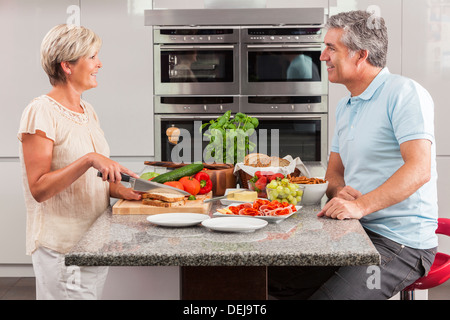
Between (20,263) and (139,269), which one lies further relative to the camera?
(20,263)

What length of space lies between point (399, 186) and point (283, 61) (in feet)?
7.35

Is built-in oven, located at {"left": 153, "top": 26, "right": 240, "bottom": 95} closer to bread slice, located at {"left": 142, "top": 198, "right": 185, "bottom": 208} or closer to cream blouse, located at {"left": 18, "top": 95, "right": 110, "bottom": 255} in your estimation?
cream blouse, located at {"left": 18, "top": 95, "right": 110, "bottom": 255}

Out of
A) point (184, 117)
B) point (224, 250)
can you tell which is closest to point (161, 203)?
point (224, 250)

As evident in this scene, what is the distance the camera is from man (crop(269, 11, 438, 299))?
185 centimetres

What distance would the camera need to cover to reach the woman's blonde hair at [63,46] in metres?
2.01

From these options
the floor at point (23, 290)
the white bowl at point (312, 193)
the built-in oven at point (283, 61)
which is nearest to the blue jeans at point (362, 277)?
the white bowl at point (312, 193)

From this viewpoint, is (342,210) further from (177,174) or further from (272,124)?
(272,124)

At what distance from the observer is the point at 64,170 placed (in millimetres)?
1871

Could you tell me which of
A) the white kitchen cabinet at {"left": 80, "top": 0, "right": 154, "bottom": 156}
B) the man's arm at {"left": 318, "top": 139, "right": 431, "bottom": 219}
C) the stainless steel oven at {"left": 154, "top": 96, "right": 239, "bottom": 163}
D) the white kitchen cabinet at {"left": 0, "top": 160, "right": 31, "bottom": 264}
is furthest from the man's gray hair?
the white kitchen cabinet at {"left": 0, "top": 160, "right": 31, "bottom": 264}

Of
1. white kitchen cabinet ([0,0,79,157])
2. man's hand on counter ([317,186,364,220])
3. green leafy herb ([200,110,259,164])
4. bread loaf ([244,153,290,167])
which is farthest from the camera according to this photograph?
white kitchen cabinet ([0,0,79,157])

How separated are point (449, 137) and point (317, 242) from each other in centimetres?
279

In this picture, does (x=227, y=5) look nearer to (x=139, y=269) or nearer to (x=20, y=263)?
(x=20, y=263)
